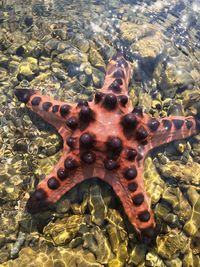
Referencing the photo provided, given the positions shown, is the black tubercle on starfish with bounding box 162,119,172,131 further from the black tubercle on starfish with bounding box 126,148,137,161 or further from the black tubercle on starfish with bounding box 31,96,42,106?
the black tubercle on starfish with bounding box 31,96,42,106

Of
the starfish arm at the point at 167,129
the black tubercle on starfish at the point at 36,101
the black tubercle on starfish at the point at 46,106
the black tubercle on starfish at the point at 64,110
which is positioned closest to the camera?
the black tubercle on starfish at the point at 64,110

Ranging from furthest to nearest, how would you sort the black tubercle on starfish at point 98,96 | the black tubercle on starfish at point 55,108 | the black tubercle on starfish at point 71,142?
1. the black tubercle on starfish at point 55,108
2. the black tubercle on starfish at point 98,96
3. the black tubercle on starfish at point 71,142

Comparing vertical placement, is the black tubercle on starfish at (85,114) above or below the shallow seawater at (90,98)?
above

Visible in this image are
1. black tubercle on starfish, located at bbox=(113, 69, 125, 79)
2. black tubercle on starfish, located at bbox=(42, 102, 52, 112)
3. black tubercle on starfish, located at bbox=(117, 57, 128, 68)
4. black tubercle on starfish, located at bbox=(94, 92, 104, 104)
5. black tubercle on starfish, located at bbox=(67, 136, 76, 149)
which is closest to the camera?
black tubercle on starfish, located at bbox=(67, 136, 76, 149)

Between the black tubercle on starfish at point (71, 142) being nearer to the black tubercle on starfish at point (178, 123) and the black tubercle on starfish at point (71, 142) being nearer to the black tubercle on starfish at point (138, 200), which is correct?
the black tubercle on starfish at point (138, 200)

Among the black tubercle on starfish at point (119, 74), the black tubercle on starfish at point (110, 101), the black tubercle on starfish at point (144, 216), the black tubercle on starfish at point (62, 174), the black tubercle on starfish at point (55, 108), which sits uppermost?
the black tubercle on starfish at point (110, 101)

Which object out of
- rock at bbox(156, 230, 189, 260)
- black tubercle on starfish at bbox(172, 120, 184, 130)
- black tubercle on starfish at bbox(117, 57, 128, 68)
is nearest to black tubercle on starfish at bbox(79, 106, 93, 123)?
black tubercle on starfish at bbox(172, 120, 184, 130)

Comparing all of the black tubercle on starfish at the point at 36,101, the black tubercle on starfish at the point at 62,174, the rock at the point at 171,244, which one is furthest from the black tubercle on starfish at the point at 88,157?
the rock at the point at 171,244

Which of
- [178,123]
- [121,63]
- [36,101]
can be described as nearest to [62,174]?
[36,101]
